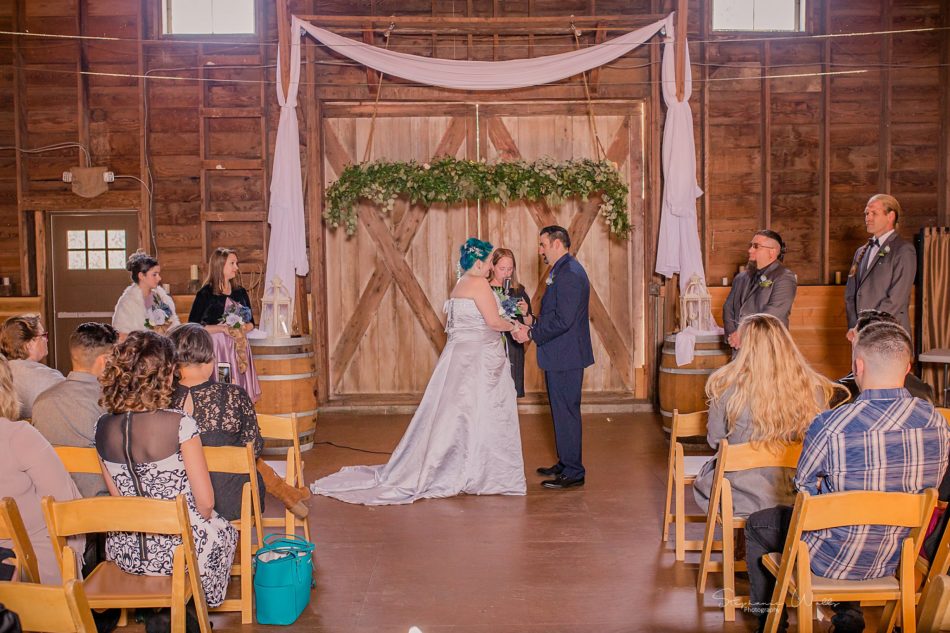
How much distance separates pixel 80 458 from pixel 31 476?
13.7 inches

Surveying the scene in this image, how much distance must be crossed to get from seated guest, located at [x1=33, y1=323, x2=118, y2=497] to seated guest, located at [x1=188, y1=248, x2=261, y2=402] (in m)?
2.39

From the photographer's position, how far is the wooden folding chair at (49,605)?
7.02 ft

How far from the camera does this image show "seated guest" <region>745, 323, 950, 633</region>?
2.95 m

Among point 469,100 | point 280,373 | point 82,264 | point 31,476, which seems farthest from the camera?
point 82,264

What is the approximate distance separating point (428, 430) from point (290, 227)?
283 centimetres

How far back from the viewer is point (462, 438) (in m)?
5.85

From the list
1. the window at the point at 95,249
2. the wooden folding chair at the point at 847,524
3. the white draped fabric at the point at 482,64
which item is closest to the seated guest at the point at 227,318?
the white draped fabric at the point at 482,64

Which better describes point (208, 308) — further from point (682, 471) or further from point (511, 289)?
point (682, 471)

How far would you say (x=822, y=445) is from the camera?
3.00 meters

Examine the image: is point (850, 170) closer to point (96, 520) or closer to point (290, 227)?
point (290, 227)

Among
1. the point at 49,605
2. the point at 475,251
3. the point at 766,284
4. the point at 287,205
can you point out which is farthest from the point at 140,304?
the point at 49,605

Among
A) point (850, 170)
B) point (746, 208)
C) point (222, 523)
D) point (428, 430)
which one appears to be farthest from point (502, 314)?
point (850, 170)

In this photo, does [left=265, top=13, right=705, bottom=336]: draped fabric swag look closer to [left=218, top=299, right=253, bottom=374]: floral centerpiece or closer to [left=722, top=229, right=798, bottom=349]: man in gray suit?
[left=218, top=299, right=253, bottom=374]: floral centerpiece

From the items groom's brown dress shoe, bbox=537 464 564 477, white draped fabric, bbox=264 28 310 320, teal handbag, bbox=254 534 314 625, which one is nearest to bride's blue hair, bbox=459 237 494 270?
groom's brown dress shoe, bbox=537 464 564 477
